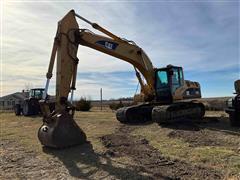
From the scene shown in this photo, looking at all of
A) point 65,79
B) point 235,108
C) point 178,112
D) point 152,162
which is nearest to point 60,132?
point 65,79

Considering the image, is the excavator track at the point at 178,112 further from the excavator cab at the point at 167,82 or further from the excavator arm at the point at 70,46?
the excavator arm at the point at 70,46

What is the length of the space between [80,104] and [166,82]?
20433 mm

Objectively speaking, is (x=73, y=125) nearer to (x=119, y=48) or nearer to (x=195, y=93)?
(x=119, y=48)

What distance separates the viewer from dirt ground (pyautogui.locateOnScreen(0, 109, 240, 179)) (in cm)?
781

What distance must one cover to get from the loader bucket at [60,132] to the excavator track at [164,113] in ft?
16.1

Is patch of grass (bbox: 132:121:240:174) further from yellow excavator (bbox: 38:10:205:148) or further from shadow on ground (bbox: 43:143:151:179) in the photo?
yellow excavator (bbox: 38:10:205:148)

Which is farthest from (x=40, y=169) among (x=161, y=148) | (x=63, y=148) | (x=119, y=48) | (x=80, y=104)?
(x=80, y=104)

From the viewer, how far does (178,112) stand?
16.0m

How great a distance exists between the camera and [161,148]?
10453 mm

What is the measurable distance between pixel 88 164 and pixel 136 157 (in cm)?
123

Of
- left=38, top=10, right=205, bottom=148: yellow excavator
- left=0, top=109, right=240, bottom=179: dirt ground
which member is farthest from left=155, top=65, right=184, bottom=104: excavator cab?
left=0, top=109, right=240, bottom=179: dirt ground

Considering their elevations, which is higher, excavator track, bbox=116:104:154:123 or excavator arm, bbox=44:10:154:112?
excavator arm, bbox=44:10:154:112

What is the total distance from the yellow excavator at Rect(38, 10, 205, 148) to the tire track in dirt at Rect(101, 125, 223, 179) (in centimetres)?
142

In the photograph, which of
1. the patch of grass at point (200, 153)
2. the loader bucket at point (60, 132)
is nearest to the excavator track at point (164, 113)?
the patch of grass at point (200, 153)
